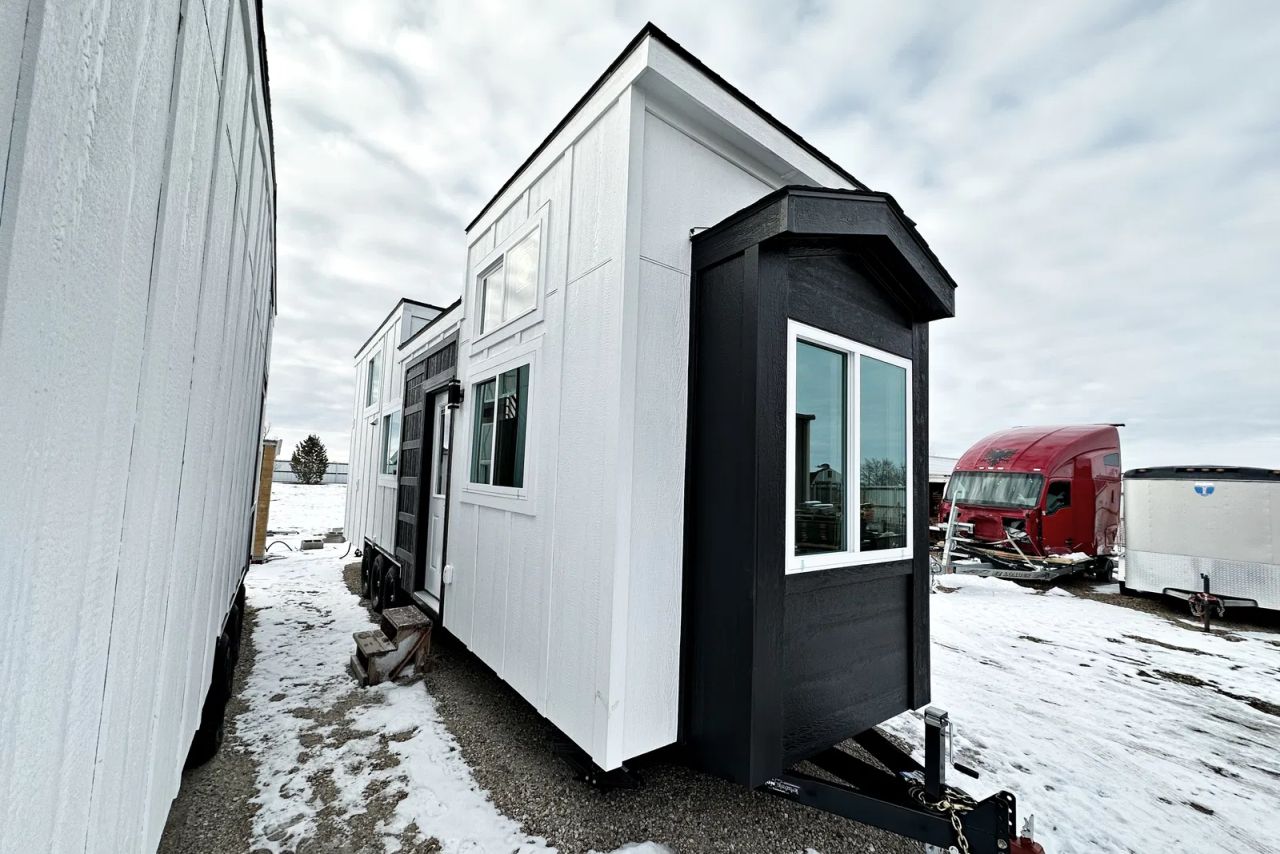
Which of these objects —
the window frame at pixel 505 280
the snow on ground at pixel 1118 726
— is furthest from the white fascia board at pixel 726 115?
the snow on ground at pixel 1118 726

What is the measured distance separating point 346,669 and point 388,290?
25.7 metres

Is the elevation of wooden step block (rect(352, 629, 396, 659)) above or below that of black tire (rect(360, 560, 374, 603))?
above

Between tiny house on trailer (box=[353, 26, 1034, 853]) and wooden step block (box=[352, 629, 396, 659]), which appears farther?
wooden step block (box=[352, 629, 396, 659])

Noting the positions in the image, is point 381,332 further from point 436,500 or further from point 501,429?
point 501,429

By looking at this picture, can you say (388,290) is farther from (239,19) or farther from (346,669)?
(239,19)

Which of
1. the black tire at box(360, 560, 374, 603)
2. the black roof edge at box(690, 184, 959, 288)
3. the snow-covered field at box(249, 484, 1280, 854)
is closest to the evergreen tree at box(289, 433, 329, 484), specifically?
the black tire at box(360, 560, 374, 603)

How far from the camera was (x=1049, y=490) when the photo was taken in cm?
962

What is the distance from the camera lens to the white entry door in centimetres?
526

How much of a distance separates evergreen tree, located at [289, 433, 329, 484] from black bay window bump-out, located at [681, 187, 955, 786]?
105 ft

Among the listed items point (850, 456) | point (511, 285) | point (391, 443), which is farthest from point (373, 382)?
point (850, 456)

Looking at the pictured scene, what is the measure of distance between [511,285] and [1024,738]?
5366 millimetres

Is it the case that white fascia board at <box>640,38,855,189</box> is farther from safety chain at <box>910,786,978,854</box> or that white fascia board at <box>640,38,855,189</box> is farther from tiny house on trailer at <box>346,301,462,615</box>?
safety chain at <box>910,786,978,854</box>

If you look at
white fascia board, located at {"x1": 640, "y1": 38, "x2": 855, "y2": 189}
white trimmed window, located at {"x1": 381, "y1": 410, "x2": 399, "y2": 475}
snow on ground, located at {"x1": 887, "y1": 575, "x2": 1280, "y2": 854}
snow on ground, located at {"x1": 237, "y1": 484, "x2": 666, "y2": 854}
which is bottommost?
snow on ground, located at {"x1": 887, "y1": 575, "x2": 1280, "y2": 854}

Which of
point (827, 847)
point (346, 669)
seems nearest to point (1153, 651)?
point (827, 847)
